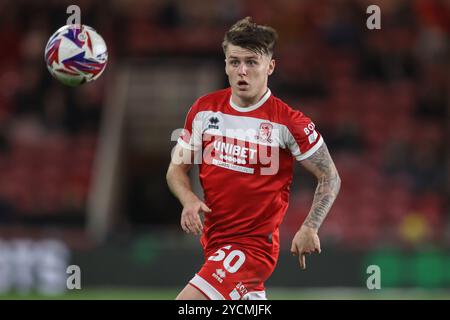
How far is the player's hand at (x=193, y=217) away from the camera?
5.98 metres

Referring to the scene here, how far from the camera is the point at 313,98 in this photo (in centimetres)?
1842

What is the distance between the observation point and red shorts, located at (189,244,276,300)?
628 centimetres

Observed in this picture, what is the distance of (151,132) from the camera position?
19781 mm

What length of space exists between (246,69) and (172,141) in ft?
37.8

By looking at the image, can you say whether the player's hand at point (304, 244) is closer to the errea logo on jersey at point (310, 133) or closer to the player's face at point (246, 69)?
the errea logo on jersey at point (310, 133)

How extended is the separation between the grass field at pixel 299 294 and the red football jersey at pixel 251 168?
7.38 m

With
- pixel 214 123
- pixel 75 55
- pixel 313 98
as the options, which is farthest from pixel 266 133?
pixel 313 98

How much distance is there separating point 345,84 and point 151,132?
165 inches

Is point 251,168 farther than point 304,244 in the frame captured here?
Yes

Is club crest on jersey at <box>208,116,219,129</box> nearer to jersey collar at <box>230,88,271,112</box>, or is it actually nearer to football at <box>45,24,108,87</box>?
jersey collar at <box>230,88,271,112</box>

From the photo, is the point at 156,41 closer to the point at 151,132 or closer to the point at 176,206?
the point at 151,132

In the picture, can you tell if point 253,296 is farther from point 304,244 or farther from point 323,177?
point 323,177

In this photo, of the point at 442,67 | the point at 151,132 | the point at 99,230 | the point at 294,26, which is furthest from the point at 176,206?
the point at 442,67

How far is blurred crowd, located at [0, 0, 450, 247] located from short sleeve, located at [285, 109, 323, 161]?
9322 millimetres
